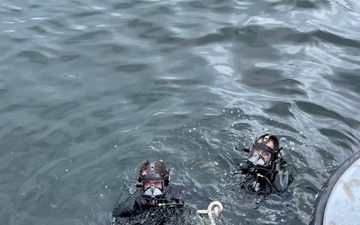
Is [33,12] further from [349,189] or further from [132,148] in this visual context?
[349,189]

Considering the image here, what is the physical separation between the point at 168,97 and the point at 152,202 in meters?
2.88

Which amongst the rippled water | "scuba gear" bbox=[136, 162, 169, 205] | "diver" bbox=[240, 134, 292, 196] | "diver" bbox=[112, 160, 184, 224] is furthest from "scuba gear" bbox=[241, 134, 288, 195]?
"scuba gear" bbox=[136, 162, 169, 205]

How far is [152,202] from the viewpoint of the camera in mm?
5898

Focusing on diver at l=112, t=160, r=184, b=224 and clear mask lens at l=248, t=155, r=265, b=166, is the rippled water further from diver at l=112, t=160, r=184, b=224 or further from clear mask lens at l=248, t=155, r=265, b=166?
clear mask lens at l=248, t=155, r=265, b=166

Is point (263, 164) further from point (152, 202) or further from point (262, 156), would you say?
point (152, 202)

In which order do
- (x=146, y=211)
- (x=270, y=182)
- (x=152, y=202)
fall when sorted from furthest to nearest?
1. (x=270, y=182)
2. (x=146, y=211)
3. (x=152, y=202)

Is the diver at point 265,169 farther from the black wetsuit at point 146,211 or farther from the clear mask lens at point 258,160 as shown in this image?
the black wetsuit at point 146,211

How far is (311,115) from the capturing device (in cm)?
812

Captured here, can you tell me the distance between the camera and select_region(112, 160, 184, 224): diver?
5.85 metres

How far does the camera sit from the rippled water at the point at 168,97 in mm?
6797

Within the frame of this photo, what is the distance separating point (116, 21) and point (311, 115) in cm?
492

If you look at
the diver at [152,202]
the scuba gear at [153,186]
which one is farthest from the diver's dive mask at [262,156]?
the scuba gear at [153,186]

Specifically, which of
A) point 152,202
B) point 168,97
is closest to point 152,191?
point 152,202

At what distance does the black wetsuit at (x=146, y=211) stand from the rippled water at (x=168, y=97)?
39cm
